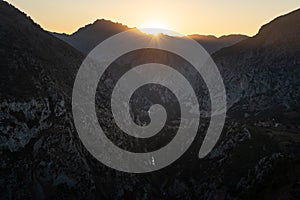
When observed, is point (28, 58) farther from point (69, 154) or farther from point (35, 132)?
point (69, 154)

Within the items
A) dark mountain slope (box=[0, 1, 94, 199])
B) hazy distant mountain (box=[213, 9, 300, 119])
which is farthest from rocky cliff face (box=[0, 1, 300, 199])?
hazy distant mountain (box=[213, 9, 300, 119])

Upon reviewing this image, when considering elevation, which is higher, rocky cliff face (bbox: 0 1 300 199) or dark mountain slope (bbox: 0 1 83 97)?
dark mountain slope (bbox: 0 1 83 97)

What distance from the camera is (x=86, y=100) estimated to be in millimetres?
97375

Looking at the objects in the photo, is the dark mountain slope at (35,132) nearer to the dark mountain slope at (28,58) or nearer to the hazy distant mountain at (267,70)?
the dark mountain slope at (28,58)

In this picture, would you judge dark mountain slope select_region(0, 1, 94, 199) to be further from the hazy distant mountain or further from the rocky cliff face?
the hazy distant mountain

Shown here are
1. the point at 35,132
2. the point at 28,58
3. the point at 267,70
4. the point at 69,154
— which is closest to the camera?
the point at 35,132

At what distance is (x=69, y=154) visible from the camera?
77125 millimetres

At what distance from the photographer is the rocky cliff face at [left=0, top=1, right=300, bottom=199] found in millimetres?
68062

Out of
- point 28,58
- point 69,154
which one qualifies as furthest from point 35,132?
point 28,58

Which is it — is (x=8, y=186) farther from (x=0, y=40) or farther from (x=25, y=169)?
(x=0, y=40)

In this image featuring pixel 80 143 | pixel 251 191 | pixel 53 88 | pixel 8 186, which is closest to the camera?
pixel 251 191

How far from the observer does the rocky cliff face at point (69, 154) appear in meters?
68.1

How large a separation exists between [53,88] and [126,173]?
28.5 m

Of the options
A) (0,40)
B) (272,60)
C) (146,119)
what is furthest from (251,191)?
(272,60)
